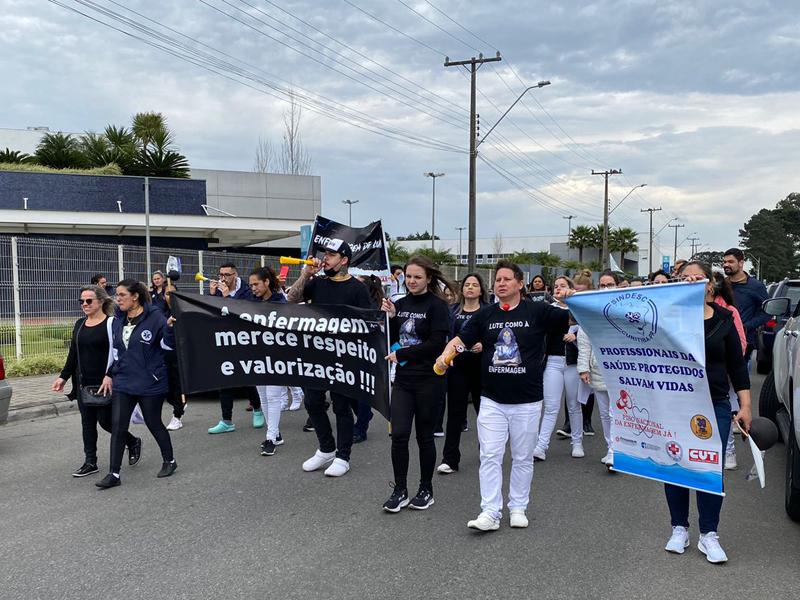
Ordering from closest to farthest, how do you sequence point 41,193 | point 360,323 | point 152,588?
point 152,588, point 360,323, point 41,193

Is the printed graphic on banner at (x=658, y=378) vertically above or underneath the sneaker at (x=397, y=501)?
above

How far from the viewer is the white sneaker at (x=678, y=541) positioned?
4457 millimetres

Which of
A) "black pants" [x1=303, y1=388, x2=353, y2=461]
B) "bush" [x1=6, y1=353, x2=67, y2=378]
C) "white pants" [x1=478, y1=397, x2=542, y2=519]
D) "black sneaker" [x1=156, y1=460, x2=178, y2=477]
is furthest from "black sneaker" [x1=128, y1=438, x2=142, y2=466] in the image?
"bush" [x1=6, y1=353, x2=67, y2=378]

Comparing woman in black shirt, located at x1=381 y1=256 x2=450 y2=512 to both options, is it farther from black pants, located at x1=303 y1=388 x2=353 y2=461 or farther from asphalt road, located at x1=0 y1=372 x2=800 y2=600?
black pants, located at x1=303 y1=388 x2=353 y2=461

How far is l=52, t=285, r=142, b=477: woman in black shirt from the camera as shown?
6.40 meters

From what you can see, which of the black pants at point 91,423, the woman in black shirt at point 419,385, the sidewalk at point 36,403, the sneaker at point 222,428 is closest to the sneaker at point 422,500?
the woman in black shirt at point 419,385

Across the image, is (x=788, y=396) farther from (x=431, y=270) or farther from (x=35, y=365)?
(x=35, y=365)

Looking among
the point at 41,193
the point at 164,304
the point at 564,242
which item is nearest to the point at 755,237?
the point at 564,242

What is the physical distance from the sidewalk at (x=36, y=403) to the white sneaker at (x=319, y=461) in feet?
15.9

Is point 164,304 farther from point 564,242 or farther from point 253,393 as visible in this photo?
point 564,242

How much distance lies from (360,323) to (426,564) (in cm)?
238

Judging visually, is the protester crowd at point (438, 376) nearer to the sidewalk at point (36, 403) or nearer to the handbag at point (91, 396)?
the handbag at point (91, 396)

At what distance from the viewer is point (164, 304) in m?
9.45

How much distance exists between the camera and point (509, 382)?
4.86 meters
